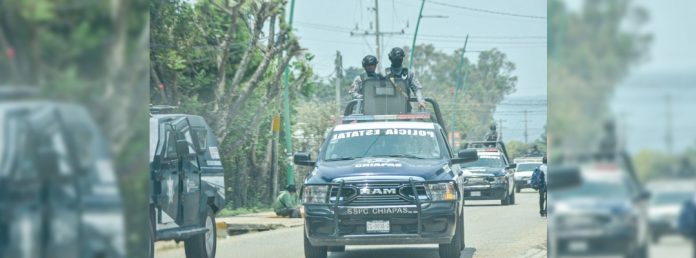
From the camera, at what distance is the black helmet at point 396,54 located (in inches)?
325

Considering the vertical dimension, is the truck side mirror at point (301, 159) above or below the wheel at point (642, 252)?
above

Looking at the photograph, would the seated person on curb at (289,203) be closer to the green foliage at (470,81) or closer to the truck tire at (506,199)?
the green foliage at (470,81)

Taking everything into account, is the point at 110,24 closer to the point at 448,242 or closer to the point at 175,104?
the point at 175,104

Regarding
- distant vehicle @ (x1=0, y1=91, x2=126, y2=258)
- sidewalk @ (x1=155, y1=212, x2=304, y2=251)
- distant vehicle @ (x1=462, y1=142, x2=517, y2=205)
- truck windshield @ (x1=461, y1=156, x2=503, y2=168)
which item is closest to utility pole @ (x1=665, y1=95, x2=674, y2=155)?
distant vehicle @ (x1=0, y1=91, x2=126, y2=258)

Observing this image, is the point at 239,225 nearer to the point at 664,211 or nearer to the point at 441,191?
the point at 441,191

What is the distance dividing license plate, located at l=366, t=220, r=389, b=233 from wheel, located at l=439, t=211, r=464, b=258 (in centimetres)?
39

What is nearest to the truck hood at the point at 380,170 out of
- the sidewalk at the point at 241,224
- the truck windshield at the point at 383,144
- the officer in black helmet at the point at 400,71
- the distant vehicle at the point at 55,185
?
the truck windshield at the point at 383,144

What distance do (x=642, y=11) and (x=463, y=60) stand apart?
304 centimetres

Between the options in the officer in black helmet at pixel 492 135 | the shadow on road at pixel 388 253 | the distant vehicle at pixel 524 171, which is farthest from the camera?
the shadow on road at pixel 388 253

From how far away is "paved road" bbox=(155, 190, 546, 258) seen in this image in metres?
7.98

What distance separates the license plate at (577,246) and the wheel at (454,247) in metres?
3.51

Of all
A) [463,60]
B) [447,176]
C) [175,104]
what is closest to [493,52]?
[463,60]

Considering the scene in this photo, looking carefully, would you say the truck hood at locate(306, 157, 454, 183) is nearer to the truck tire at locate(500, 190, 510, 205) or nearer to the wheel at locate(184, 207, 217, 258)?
the truck tire at locate(500, 190, 510, 205)

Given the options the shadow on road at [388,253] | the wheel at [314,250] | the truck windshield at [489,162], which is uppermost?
the truck windshield at [489,162]
